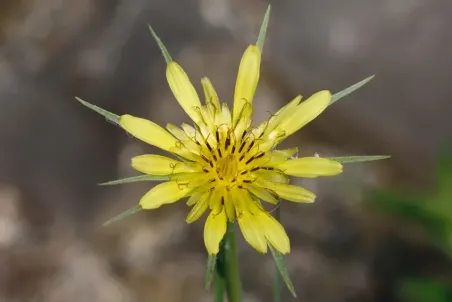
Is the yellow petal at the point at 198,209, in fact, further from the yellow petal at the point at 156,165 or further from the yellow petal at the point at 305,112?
the yellow petal at the point at 305,112

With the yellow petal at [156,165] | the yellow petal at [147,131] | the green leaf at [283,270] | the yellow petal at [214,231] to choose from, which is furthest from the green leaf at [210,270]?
the yellow petal at [147,131]

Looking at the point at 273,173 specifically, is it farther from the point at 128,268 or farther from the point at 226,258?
A: the point at 128,268

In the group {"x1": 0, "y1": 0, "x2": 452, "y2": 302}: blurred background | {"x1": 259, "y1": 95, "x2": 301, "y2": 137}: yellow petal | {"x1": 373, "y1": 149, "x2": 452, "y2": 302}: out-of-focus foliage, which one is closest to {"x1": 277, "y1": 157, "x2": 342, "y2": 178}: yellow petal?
{"x1": 259, "y1": 95, "x2": 301, "y2": 137}: yellow petal

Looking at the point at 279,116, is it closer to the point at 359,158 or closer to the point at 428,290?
the point at 359,158

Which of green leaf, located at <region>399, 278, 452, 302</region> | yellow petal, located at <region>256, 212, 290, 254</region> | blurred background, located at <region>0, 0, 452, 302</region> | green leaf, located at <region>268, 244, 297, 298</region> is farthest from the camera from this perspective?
blurred background, located at <region>0, 0, 452, 302</region>

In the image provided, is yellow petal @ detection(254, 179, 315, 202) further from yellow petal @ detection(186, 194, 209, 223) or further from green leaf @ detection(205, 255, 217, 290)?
green leaf @ detection(205, 255, 217, 290)

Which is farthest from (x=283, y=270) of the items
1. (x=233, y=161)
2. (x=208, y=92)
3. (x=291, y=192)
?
(x=208, y=92)
